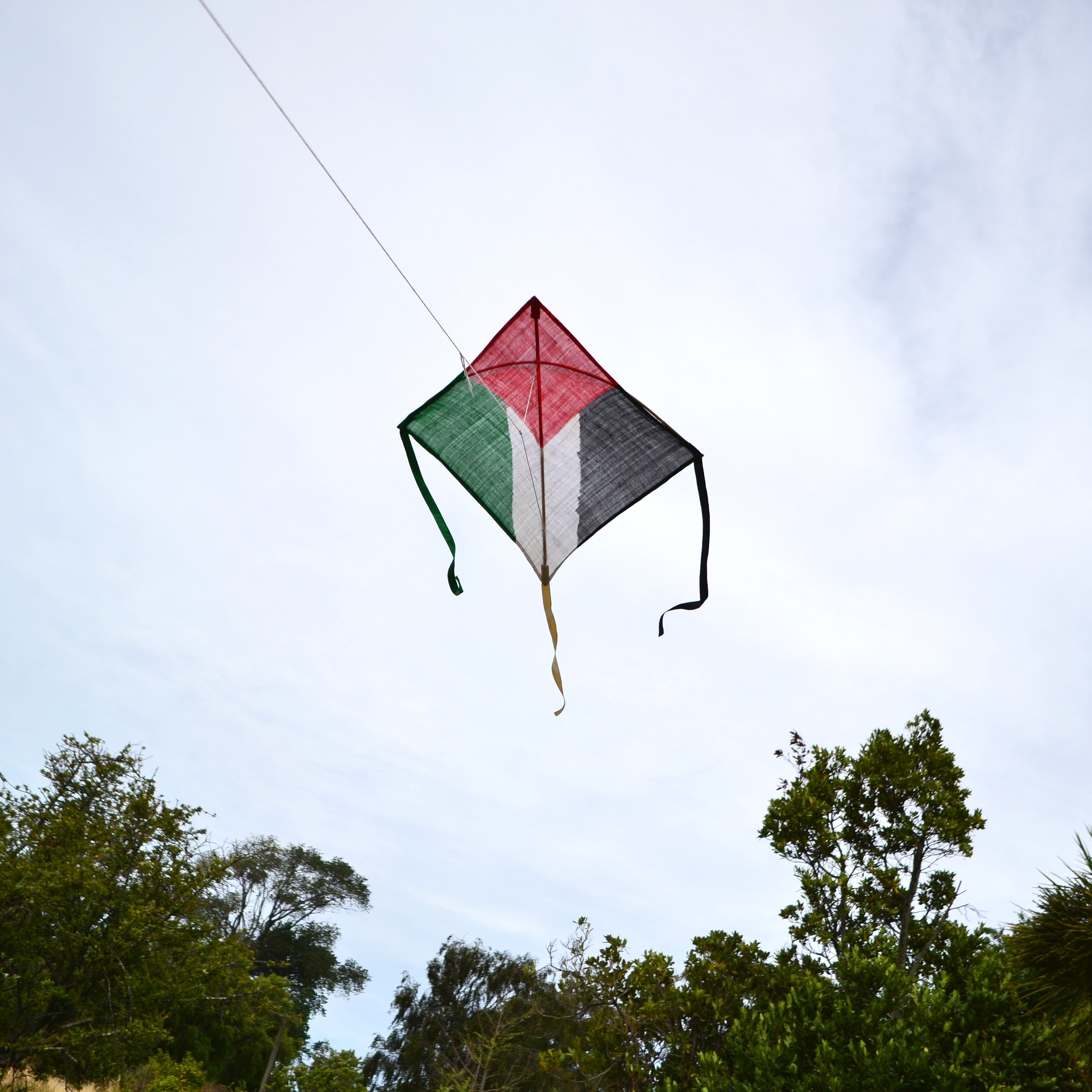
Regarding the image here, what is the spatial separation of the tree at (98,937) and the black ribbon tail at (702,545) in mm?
12993

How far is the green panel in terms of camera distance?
554cm

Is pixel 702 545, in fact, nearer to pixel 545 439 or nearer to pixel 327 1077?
pixel 545 439

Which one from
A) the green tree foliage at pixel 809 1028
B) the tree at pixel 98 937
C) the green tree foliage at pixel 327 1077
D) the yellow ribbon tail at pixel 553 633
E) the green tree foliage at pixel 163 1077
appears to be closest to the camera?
the yellow ribbon tail at pixel 553 633

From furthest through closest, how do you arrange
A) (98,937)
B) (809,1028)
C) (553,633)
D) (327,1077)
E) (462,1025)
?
(462,1025), (327,1077), (98,937), (809,1028), (553,633)

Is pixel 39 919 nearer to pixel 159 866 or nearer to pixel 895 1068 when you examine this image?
pixel 159 866

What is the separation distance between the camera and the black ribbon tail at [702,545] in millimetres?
5148

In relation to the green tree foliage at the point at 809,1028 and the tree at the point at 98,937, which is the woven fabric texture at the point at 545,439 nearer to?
the green tree foliage at the point at 809,1028

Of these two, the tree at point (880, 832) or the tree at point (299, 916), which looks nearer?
the tree at point (880, 832)

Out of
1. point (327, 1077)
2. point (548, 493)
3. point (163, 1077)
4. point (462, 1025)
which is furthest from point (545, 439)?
point (462, 1025)

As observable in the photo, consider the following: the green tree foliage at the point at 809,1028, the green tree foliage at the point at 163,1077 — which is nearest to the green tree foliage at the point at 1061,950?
the green tree foliage at the point at 809,1028

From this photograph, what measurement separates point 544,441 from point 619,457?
491 mm

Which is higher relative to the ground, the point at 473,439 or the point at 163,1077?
the point at 473,439

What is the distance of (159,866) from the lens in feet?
51.8

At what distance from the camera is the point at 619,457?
5570 millimetres
